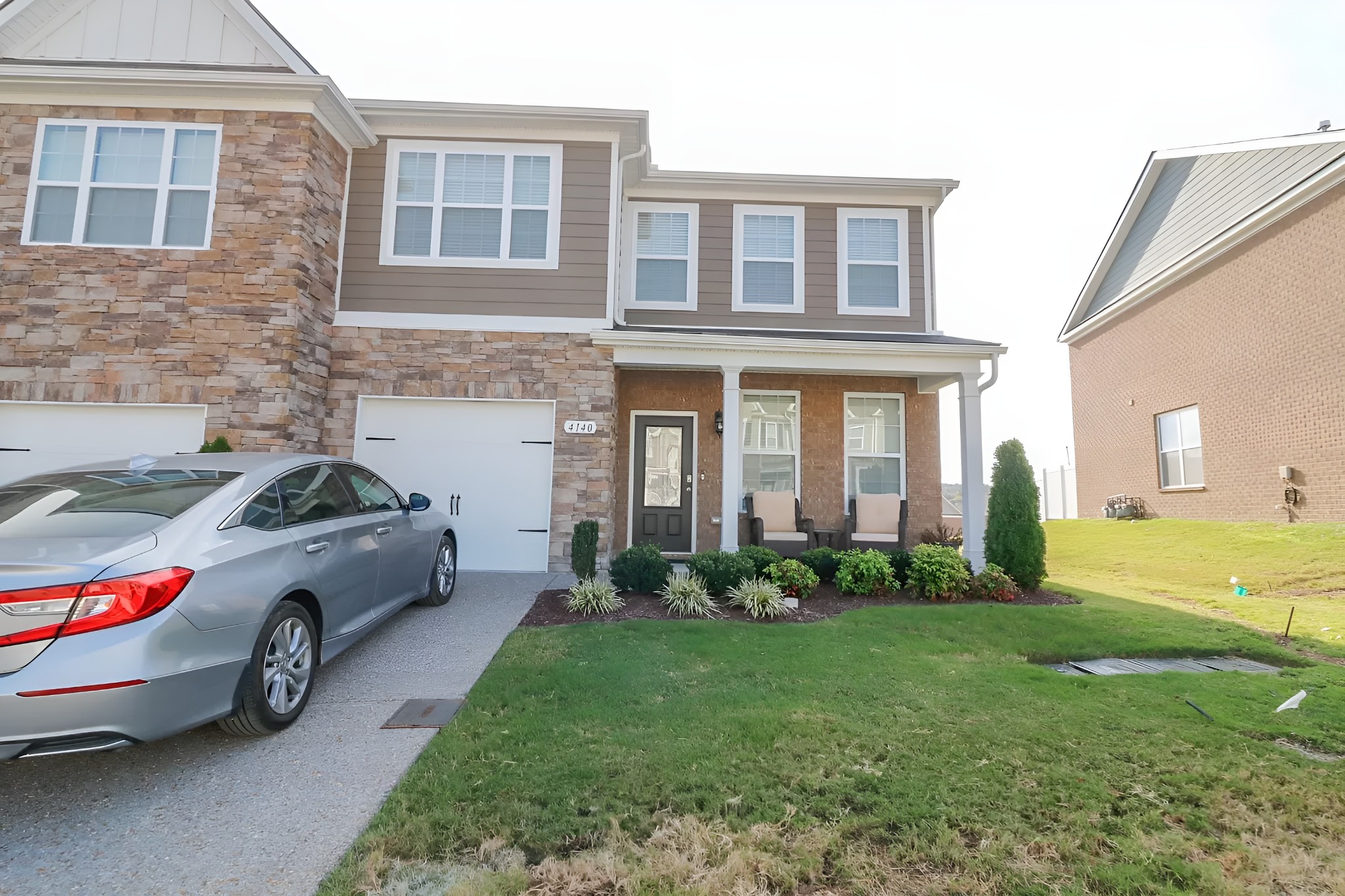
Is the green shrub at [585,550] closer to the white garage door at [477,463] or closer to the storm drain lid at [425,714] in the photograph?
the white garage door at [477,463]

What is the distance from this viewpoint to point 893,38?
8.45 m

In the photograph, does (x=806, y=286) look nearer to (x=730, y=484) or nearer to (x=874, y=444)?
(x=874, y=444)

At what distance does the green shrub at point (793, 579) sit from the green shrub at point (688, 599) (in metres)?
0.79

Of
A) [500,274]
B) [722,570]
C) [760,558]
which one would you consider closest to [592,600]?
[722,570]

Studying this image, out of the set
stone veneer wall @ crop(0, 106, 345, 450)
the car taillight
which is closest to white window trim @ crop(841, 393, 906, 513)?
stone veneer wall @ crop(0, 106, 345, 450)

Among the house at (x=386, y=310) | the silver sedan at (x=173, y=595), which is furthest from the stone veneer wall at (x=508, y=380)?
the silver sedan at (x=173, y=595)

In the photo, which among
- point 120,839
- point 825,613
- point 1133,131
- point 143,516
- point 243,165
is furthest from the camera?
point 1133,131

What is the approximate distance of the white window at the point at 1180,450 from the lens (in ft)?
41.4

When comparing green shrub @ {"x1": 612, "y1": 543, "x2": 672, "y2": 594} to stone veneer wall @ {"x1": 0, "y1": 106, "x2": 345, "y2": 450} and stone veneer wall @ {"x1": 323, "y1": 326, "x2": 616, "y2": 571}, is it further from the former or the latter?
stone veneer wall @ {"x1": 0, "y1": 106, "x2": 345, "y2": 450}

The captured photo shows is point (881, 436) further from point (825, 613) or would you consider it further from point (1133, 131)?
point (1133, 131)

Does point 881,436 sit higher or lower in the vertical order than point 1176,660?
higher

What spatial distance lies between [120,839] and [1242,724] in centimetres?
517

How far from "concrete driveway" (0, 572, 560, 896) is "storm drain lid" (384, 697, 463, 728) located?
6 centimetres

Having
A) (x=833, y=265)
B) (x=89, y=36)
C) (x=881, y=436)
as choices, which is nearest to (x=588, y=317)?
(x=833, y=265)
